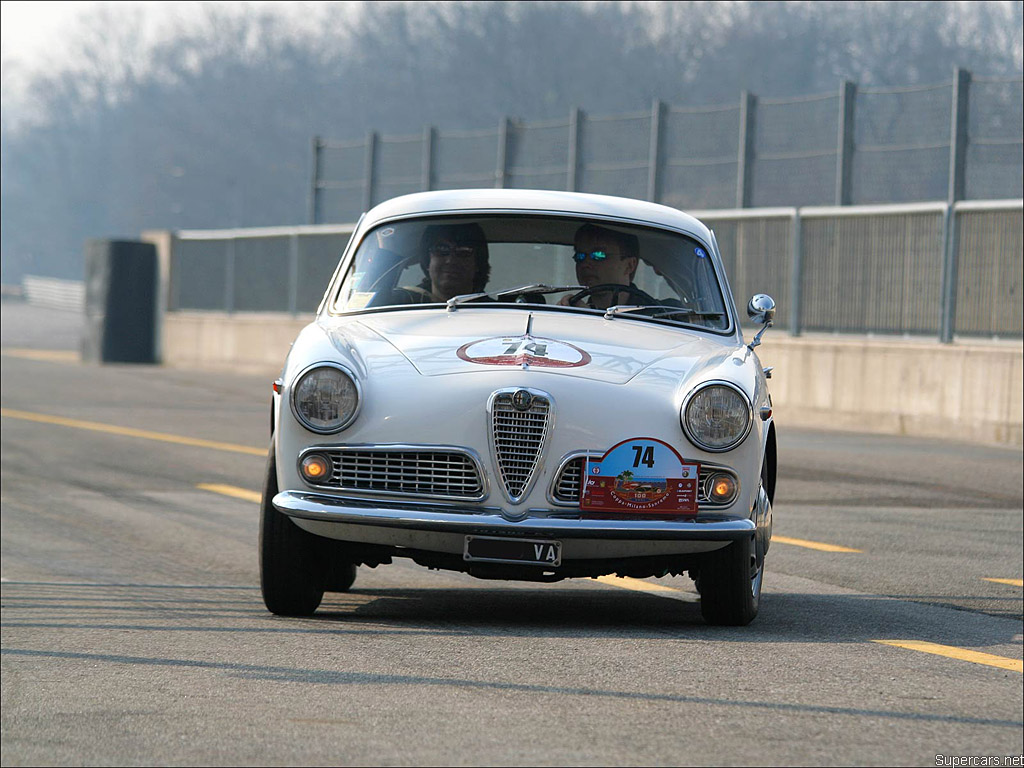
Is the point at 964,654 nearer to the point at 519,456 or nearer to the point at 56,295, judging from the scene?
the point at 519,456

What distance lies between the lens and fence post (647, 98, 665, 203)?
75.3 feet

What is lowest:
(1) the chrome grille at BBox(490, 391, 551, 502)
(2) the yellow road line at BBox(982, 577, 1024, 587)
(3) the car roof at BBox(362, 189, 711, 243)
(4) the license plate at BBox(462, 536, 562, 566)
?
(2) the yellow road line at BBox(982, 577, 1024, 587)

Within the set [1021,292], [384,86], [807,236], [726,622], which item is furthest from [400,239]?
[384,86]

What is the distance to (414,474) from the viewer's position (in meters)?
6.34

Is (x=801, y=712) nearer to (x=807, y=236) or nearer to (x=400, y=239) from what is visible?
(x=400, y=239)

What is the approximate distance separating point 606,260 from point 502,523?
177cm

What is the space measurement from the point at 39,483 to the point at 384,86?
98.2 metres

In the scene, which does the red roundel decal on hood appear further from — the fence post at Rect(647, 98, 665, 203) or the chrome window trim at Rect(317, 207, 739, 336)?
the fence post at Rect(647, 98, 665, 203)

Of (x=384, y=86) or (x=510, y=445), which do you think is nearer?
(x=510, y=445)

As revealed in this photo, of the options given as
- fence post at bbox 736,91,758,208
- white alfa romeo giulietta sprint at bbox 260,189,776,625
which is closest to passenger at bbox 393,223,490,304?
white alfa romeo giulietta sprint at bbox 260,189,776,625

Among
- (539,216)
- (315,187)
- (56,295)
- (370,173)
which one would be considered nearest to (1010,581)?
(539,216)

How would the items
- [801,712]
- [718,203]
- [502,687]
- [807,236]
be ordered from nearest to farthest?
[801,712] < [502,687] < [807,236] < [718,203]

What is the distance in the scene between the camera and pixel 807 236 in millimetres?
20500

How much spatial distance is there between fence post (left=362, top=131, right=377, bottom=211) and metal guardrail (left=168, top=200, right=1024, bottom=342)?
8232 mm
